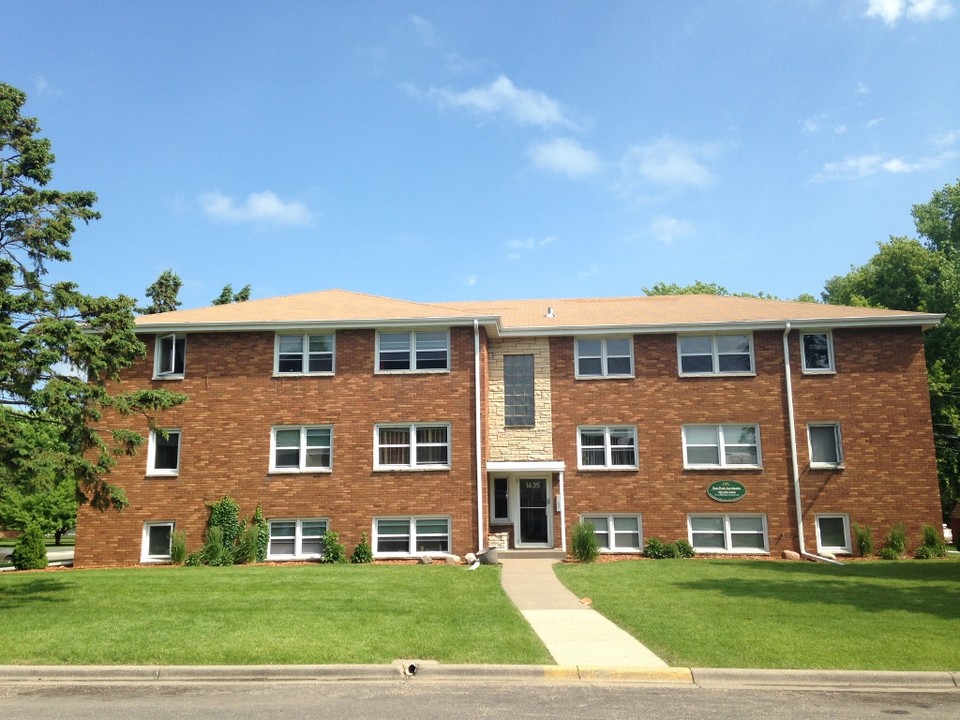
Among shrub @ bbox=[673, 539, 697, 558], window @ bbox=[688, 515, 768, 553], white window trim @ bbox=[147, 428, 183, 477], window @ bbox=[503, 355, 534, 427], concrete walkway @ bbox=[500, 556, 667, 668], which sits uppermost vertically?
window @ bbox=[503, 355, 534, 427]

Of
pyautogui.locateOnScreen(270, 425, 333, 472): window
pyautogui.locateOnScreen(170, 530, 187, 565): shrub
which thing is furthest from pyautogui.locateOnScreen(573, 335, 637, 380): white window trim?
pyautogui.locateOnScreen(170, 530, 187, 565): shrub

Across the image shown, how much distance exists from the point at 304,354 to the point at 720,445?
11821mm

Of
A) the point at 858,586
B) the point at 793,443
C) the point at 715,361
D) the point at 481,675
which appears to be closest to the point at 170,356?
the point at 715,361

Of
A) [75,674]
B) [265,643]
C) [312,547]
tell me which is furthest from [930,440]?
[75,674]

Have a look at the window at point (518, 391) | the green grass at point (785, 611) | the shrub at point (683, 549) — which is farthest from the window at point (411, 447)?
the shrub at point (683, 549)

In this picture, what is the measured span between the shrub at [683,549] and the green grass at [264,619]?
249 inches

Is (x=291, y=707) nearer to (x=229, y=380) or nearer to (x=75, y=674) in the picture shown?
(x=75, y=674)

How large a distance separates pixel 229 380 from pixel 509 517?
860 centimetres

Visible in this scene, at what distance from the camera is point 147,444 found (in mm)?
20969

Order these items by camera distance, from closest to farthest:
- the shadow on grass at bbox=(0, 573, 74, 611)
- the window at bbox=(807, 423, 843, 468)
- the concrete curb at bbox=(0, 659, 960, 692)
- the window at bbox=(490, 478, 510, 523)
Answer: the concrete curb at bbox=(0, 659, 960, 692) < the shadow on grass at bbox=(0, 573, 74, 611) < the window at bbox=(807, 423, 843, 468) < the window at bbox=(490, 478, 510, 523)

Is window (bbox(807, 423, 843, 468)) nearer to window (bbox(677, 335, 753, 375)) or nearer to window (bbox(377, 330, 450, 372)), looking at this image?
window (bbox(677, 335, 753, 375))

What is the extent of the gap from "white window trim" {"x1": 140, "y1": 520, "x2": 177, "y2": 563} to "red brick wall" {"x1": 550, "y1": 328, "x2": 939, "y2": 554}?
10668mm

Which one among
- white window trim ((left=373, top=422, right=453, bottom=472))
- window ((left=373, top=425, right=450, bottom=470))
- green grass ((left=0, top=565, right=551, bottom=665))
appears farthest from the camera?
window ((left=373, top=425, right=450, bottom=470))

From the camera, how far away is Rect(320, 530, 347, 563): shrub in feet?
64.6
